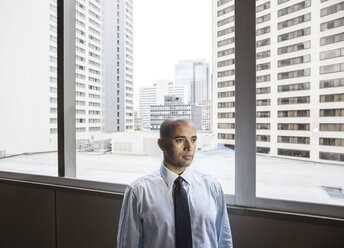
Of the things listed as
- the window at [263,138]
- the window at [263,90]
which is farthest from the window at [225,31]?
the window at [263,138]

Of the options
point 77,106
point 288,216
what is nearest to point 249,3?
point 288,216

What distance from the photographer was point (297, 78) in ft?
4.86

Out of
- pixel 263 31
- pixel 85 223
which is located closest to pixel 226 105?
pixel 263 31

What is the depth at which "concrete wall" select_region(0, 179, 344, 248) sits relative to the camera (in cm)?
130

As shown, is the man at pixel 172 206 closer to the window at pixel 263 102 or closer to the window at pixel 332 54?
the window at pixel 263 102

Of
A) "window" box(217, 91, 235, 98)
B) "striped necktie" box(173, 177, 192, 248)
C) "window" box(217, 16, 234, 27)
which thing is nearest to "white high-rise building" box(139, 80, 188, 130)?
"window" box(217, 91, 235, 98)

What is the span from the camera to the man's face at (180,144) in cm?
103

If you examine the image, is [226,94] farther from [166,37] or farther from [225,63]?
[166,37]

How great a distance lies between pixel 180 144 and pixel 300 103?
0.96 meters

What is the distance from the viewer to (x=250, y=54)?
1.43 m

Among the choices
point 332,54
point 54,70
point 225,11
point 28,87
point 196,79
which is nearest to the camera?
point 332,54

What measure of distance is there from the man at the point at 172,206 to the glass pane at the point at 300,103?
2.04 feet

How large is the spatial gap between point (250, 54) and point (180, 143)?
32.2 inches

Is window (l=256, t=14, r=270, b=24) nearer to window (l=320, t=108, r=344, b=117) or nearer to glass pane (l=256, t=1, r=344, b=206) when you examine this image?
glass pane (l=256, t=1, r=344, b=206)
